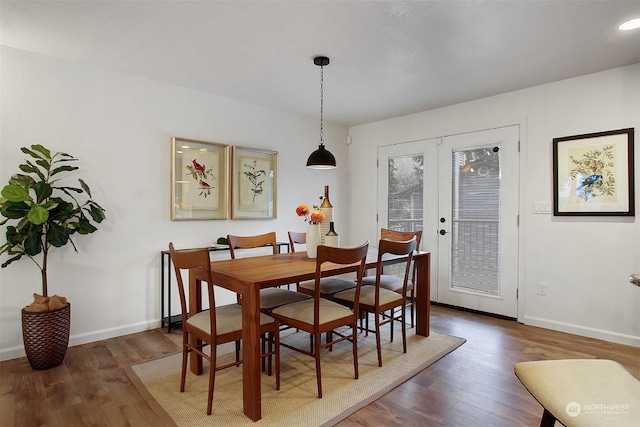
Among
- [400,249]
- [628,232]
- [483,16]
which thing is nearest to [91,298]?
[400,249]

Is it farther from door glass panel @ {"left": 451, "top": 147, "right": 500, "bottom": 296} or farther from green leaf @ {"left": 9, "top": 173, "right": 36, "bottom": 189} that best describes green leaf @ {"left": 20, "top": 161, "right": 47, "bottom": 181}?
door glass panel @ {"left": 451, "top": 147, "right": 500, "bottom": 296}

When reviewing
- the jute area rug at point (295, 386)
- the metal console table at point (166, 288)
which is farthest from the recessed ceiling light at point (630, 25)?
the metal console table at point (166, 288)

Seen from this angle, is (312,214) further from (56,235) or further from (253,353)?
(56,235)

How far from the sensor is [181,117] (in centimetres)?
366

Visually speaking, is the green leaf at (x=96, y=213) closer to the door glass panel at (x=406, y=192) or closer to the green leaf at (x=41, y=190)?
the green leaf at (x=41, y=190)

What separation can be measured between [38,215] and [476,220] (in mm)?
4126

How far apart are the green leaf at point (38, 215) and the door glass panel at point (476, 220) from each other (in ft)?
13.1

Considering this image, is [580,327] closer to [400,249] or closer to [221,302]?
[400,249]

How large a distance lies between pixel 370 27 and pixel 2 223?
9.75 ft

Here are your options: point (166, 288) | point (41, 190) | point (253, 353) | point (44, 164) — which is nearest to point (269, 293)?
point (253, 353)

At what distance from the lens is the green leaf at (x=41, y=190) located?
259 centimetres

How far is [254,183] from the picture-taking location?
167 inches

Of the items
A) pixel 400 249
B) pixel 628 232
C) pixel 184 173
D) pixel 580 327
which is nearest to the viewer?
pixel 400 249

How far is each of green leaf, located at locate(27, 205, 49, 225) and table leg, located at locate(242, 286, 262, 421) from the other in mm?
1615
